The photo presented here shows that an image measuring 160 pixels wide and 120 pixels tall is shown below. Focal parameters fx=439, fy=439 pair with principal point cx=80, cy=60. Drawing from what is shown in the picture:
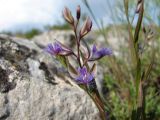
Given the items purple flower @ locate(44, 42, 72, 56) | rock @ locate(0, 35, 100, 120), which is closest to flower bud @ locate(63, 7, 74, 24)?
purple flower @ locate(44, 42, 72, 56)

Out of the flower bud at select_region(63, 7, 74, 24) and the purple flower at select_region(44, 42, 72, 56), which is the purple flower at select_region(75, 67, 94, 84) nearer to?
the purple flower at select_region(44, 42, 72, 56)

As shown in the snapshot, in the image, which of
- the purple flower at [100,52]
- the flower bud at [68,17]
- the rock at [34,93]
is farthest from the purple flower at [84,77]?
the rock at [34,93]

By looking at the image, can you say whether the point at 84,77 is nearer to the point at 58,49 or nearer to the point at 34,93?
the point at 58,49

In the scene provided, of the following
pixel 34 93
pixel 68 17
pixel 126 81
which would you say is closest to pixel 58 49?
pixel 68 17

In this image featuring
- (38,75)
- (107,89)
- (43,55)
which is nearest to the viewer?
(38,75)

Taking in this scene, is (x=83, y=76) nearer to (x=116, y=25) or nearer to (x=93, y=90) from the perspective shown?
(x=93, y=90)

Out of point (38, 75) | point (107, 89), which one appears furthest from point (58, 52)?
point (107, 89)

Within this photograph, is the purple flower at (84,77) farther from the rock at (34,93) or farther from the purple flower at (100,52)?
the rock at (34,93)
